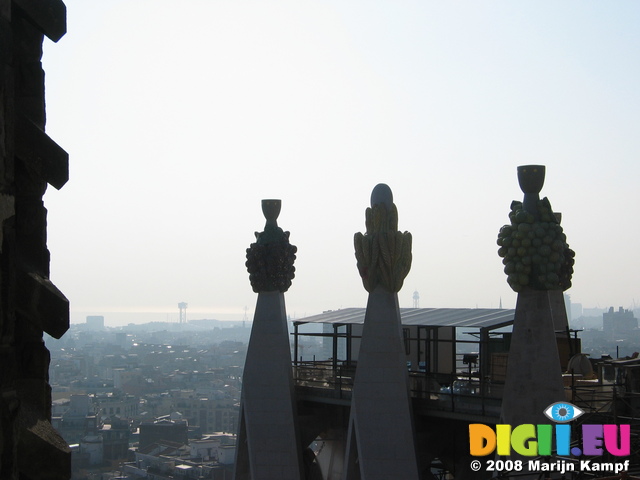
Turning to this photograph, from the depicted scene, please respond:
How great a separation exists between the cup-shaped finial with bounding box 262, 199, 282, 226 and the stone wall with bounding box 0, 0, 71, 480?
23.8 m

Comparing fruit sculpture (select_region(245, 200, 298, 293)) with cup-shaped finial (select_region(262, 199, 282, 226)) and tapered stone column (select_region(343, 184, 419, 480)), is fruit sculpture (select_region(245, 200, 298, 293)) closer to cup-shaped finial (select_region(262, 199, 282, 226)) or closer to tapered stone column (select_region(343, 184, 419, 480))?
cup-shaped finial (select_region(262, 199, 282, 226))

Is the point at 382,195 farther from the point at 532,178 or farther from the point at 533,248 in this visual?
the point at 533,248

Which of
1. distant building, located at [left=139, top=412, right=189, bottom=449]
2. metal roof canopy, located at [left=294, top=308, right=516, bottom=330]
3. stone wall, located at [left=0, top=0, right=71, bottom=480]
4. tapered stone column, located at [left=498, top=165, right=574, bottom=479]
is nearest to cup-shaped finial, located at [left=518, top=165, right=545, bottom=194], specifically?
tapered stone column, located at [left=498, top=165, right=574, bottom=479]

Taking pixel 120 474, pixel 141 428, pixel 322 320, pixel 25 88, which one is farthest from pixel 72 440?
pixel 25 88

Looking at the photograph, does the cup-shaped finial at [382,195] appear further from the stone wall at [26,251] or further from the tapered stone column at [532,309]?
the stone wall at [26,251]

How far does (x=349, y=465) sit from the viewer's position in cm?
2602

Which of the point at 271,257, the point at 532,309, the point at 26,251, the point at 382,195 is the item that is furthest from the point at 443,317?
the point at 26,251

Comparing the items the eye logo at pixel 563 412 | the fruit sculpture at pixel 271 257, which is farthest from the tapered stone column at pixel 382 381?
the eye logo at pixel 563 412

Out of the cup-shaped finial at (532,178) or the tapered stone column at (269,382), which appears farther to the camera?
the tapered stone column at (269,382)

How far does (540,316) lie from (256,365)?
10627 mm

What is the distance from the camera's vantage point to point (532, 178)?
74.3 ft

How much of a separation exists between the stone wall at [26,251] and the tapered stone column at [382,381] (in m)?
19.6

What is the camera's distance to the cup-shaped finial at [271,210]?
29969 millimetres

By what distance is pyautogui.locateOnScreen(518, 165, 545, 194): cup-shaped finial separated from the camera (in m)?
22.6
